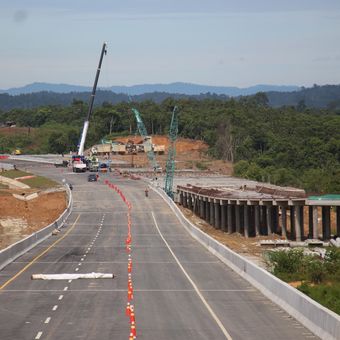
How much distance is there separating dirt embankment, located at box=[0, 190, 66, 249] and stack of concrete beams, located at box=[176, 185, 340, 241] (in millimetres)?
17277

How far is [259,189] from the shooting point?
98125 mm

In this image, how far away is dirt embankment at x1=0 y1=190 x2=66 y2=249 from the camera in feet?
265

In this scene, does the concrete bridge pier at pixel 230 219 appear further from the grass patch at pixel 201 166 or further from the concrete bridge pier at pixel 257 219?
the grass patch at pixel 201 166

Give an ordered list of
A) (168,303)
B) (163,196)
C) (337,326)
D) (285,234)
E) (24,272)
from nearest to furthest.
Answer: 1. (337,326)
2. (168,303)
3. (24,272)
4. (285,234)
5. (163,196)

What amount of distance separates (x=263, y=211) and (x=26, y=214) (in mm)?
26472

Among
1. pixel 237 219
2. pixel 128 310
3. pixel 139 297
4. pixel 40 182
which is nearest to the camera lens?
pixel 128 310

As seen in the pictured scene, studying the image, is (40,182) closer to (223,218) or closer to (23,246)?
(223,218)

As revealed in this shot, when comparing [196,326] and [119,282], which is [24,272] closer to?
[119,282]

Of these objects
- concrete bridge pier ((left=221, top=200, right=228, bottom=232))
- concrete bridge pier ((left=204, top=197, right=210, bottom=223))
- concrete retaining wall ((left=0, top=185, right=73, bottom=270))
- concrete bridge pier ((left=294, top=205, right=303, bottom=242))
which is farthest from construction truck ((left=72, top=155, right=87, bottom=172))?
concrete bridge pier ((left=294, top=205, right=303, bottom=242))

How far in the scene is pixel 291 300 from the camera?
31375 millimetres

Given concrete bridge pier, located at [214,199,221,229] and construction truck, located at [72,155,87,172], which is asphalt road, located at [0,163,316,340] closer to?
concrete bridge pier, located at [214,199,221,229]

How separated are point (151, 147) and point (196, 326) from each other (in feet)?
537

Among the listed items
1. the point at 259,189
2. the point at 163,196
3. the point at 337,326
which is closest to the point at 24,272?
the point at 337,326

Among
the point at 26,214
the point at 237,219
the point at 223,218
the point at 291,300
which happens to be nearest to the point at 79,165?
the point at 26,214
